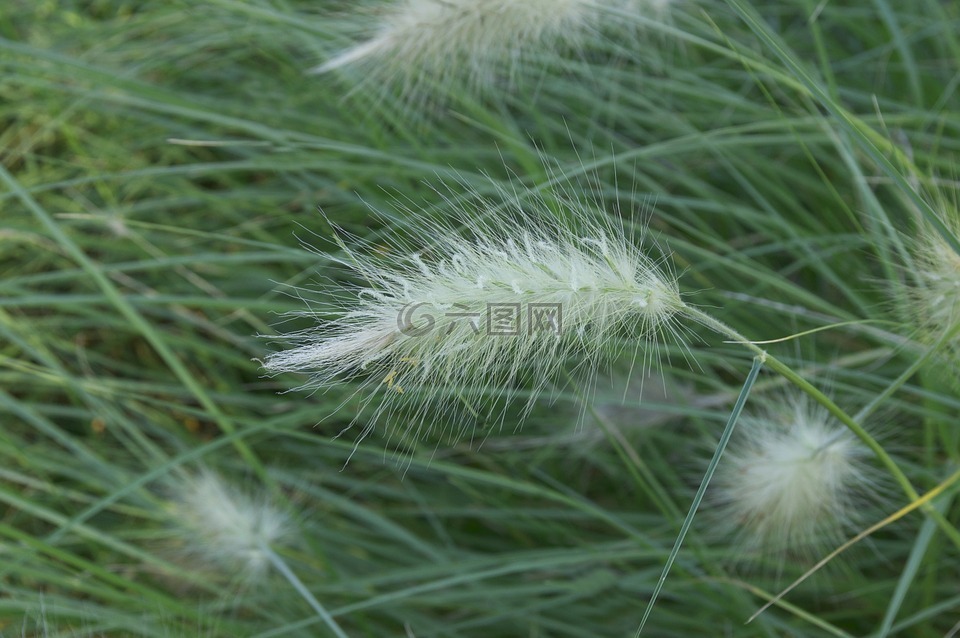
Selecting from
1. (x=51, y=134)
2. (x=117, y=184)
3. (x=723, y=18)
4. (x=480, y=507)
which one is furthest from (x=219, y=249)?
(x=723, y=18)

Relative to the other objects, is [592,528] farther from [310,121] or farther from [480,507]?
[310,121]

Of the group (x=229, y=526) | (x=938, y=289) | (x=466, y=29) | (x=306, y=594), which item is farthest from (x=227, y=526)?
(x=938, y=289)

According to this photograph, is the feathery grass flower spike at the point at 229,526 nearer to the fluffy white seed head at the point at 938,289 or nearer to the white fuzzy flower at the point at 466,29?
the white fuzzy flower at the point at 466,29

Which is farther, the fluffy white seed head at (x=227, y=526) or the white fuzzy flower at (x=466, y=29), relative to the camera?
the fluffy white seed head at (x=227, y=526)

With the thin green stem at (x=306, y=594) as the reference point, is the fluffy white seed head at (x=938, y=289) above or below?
above

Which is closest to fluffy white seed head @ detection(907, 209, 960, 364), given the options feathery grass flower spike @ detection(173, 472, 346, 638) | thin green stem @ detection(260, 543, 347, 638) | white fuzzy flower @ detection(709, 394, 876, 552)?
white fuzzy flower @ detection(709, 394, 876, 552)

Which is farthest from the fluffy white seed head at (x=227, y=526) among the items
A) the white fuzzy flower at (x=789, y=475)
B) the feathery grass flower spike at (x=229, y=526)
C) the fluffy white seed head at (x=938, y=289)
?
the fluffy white seed head at (x=938, y=289)
